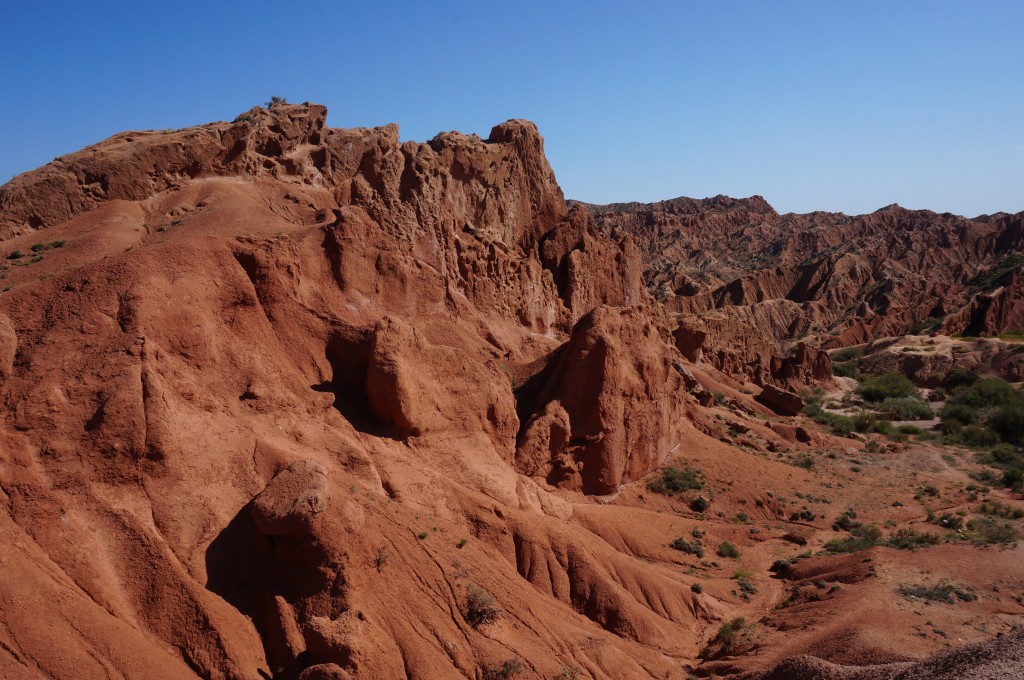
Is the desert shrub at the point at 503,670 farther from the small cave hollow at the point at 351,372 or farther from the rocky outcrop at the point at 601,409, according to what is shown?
the rocky outcrop at the point at 601,409

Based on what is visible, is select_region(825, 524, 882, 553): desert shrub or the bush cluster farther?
the bush cluster

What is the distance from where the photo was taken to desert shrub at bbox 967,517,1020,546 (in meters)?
22.1

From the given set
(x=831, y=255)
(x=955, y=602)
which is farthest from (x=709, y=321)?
(x=831, y=255)

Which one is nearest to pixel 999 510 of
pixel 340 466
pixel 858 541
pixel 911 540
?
pixel 911 540

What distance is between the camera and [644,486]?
23.3 meters

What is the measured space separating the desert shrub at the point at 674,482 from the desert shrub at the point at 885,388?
36400 mm

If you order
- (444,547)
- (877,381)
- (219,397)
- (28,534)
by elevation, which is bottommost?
(877,381)

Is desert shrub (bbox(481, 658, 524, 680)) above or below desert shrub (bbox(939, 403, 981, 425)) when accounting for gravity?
above

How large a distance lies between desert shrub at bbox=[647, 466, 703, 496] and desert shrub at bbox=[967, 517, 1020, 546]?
8.53 meters

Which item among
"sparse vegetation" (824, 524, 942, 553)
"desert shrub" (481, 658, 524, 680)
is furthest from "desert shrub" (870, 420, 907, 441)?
"desert shrub" (481, 658, 524, 680)

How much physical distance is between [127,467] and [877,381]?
192 ft

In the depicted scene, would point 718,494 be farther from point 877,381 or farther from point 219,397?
point 877,381

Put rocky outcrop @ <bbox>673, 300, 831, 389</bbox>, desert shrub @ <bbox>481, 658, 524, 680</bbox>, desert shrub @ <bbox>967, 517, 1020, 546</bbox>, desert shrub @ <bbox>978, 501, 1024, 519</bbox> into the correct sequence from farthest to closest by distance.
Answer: rocky outcrop @ <bbox>673, 300, 831, 389</bbox> < desert shrub @ <bbox>978, 501, 1024, 519</bbox> < desert shrub @ <bbox>967, 517, 1020, 546</bbox> < desert shrub @ <bbox>481, 658, 524, 680</bbox>

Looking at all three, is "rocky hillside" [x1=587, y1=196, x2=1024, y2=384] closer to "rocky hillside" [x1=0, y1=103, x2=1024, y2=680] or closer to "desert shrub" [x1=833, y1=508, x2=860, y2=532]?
"desert shrub" [x1=833, y1=508, x2=860, y2=532]
